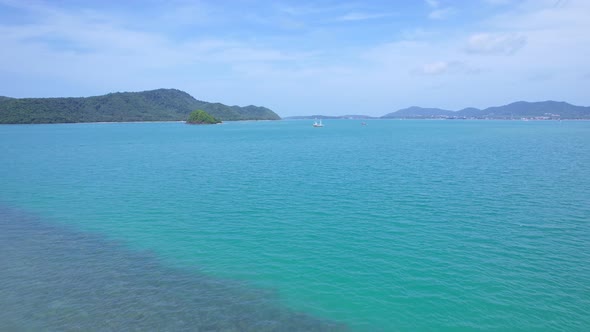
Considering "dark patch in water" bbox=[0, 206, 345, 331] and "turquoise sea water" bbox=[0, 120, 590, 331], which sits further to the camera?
"turquoise sea water" bbox=[0, 120, 590, 331]

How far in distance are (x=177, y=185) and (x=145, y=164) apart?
2037 centimetres

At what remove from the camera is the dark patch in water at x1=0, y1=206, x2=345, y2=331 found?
1384cm

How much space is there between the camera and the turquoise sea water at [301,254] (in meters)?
14.6

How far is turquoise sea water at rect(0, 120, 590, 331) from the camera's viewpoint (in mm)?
14617

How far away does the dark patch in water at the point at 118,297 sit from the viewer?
13.8m

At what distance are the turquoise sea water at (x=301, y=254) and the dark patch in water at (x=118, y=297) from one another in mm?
78

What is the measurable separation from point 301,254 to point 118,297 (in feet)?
31.2

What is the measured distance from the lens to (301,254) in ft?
67.2

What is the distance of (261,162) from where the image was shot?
57031 mm

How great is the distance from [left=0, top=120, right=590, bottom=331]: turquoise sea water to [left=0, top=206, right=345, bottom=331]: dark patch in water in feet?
0.25

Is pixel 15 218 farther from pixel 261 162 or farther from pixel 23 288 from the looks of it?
pixel 261 162

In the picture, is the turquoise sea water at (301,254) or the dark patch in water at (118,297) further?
the turquoise sea water at (301,254)

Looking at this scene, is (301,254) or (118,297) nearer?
(118,297)

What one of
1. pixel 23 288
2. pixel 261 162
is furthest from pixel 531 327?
pixel 261 162
